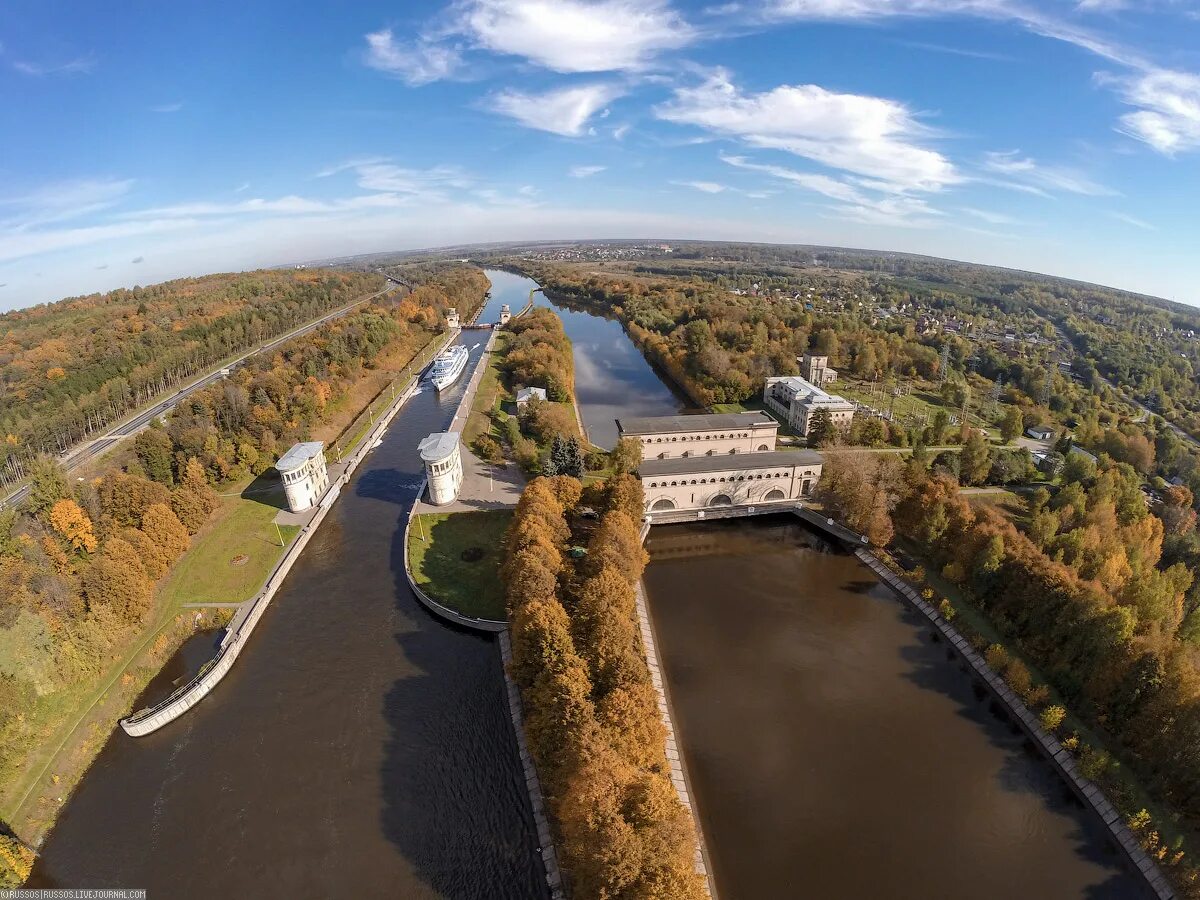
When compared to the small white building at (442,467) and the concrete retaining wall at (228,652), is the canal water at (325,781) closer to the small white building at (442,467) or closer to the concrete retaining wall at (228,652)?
the concrete retaining wall at (228,652)

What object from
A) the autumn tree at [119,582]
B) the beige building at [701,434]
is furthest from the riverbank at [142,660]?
the beige building at [701,434]

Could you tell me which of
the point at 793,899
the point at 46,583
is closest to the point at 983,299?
the point at 793,899

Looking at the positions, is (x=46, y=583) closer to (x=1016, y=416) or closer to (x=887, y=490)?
(x=887, y=490)

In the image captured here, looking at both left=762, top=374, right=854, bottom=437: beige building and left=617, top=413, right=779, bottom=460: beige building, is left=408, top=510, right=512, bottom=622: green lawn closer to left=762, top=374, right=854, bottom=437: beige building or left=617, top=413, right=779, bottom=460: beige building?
left=617, top=413, right=779, bottom=460: beige building

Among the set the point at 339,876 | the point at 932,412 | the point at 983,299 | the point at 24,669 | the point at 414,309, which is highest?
the point at 983,299

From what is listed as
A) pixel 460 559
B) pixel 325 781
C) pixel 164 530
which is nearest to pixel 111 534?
pixel 164 530

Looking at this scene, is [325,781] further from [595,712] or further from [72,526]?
[72,526]
